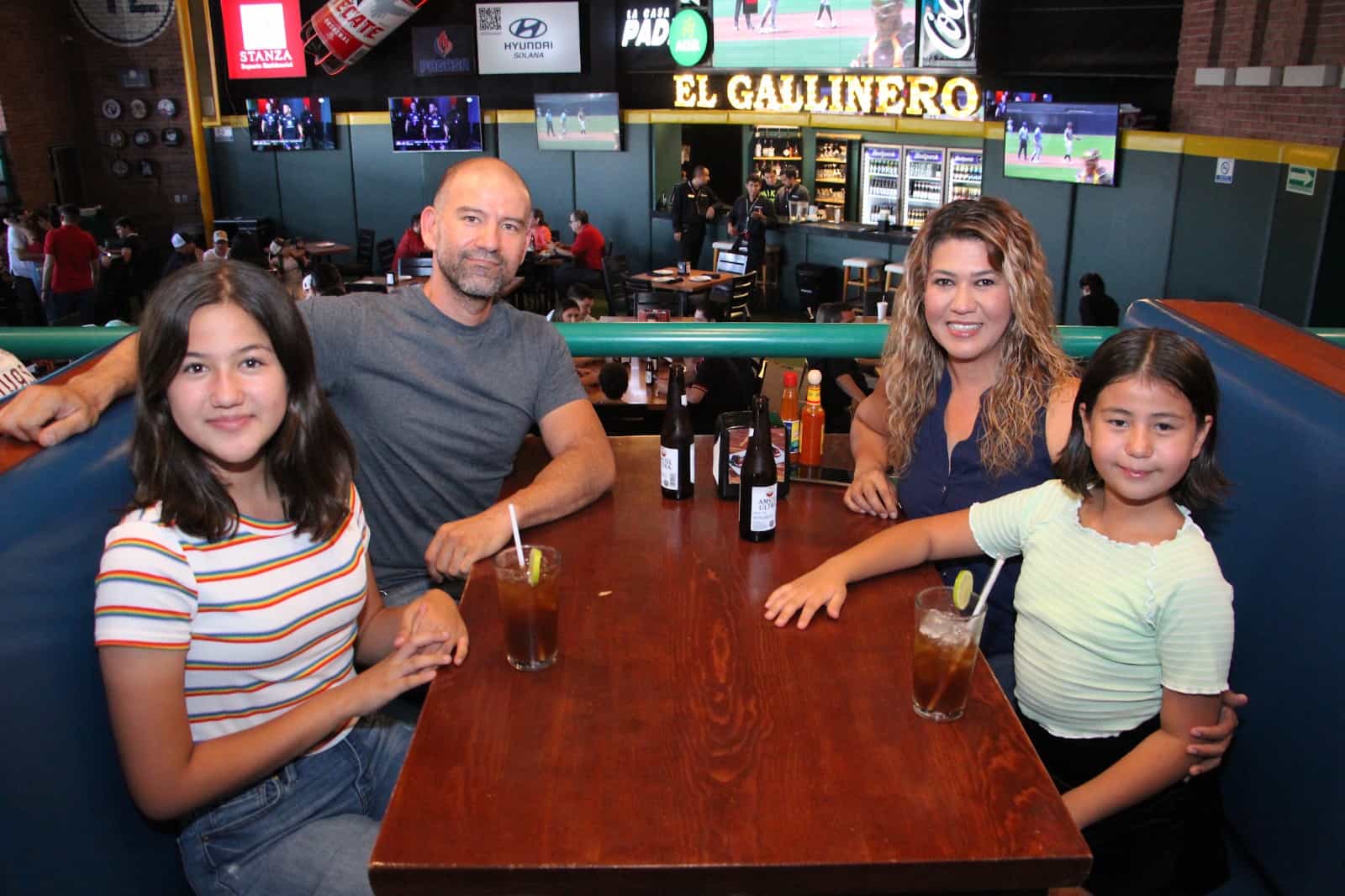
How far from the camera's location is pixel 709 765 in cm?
126

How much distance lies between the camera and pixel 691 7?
13477mm

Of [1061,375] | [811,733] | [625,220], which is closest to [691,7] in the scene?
[625,220]

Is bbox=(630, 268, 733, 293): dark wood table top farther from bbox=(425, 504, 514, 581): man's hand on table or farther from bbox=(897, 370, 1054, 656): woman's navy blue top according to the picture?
bbox=(425, 504, 514, 581): man's hand on table

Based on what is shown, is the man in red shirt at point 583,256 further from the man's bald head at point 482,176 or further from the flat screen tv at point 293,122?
the man's bald head at point 482,176

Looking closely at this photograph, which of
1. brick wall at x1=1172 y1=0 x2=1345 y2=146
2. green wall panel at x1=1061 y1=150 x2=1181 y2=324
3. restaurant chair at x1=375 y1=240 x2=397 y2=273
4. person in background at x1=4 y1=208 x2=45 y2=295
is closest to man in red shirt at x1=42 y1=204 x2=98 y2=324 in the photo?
person in background at x1=4 y1=208 x2=45 y2=295

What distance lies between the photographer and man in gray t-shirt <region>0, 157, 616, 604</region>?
2.25m

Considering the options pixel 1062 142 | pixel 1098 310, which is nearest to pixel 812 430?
pixel 1098 310

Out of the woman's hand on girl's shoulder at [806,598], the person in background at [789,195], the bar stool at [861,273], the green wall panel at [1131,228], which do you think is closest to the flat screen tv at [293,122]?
the person in background at [789,195]

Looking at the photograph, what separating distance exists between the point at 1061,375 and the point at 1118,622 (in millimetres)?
604

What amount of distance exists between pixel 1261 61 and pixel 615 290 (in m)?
6.46

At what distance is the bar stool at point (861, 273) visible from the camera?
12.4 metres

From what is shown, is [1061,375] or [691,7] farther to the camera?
[691,7]

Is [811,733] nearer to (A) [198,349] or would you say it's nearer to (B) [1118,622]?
(B) [1118,622]

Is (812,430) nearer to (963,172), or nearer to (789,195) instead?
(963,172)
